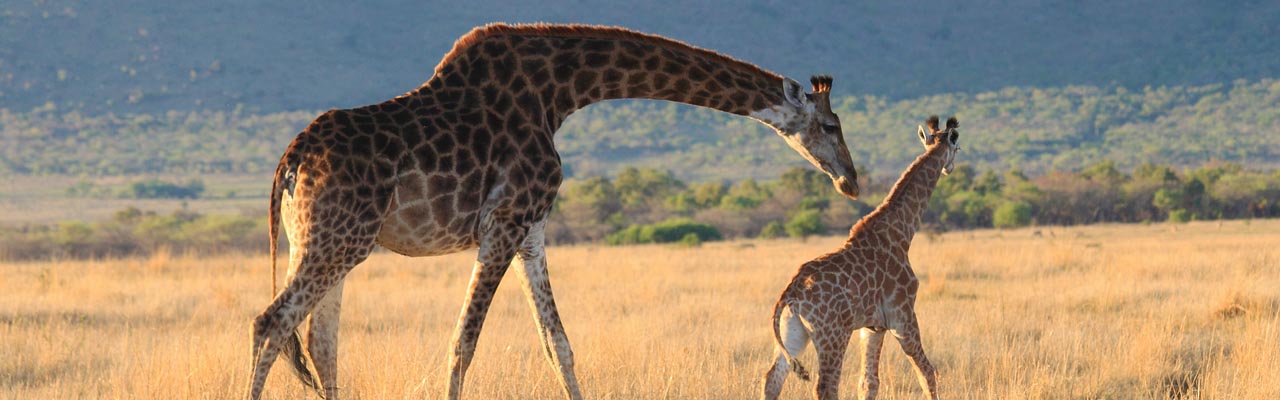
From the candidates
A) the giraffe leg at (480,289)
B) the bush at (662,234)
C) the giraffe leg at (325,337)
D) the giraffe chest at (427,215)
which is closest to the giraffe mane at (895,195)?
the giraffe leg at (480,289)

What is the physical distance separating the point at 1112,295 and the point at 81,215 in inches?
3054

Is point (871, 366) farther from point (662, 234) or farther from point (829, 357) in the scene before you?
point (662, 234)

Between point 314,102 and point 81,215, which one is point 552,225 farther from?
point 314,102

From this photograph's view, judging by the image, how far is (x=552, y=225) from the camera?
154ft

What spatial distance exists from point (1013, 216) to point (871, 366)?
33624mm

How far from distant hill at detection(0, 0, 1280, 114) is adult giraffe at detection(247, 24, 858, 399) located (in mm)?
122562

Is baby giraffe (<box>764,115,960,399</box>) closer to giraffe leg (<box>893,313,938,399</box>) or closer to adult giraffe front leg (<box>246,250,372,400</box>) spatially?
giraffe leg (<box>893,313,938,399</box>)

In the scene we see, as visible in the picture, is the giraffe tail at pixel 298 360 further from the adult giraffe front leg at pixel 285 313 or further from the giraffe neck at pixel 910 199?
the giraffe neck at pixel 910 199

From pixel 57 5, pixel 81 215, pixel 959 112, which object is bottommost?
pixel 81 215

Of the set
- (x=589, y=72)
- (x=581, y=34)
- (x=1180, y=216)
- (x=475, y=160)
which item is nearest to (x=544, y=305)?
(x=475, y=160)

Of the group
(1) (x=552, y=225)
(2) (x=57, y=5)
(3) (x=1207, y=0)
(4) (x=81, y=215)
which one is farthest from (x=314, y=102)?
(3) (x=1207, y=0)

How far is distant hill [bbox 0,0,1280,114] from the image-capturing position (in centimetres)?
13312

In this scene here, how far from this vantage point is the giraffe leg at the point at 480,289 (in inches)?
280

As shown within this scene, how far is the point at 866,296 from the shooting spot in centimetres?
784
